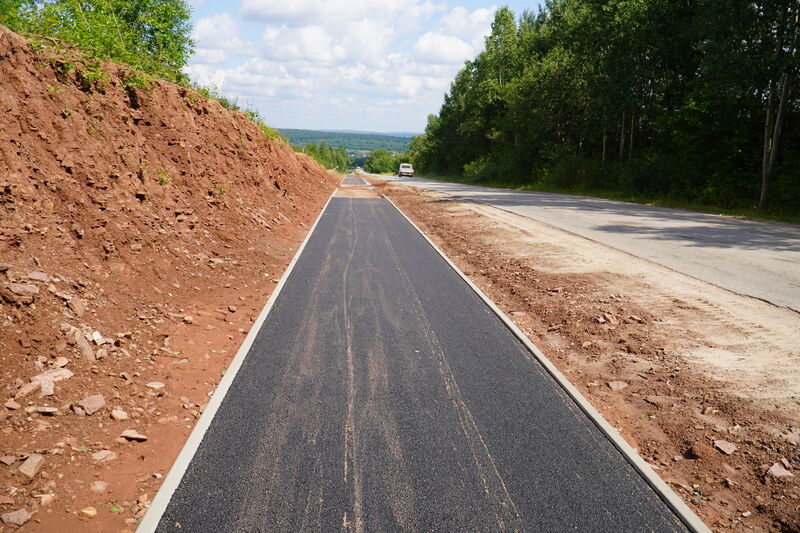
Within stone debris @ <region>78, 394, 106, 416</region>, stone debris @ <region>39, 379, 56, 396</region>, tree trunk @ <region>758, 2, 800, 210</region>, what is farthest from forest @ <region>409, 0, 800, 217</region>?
stone debris @ <region>39, 379, 56, 396</region>

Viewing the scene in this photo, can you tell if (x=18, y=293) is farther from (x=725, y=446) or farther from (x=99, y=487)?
(x=725, y=446)

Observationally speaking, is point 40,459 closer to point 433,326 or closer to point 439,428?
point 439,428

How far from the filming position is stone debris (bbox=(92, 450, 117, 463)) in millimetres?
3929

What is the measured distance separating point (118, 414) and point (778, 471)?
18.6ft

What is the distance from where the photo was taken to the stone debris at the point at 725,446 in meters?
4.28

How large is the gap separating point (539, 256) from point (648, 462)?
26.0 ft

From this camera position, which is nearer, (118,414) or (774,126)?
(118,414)

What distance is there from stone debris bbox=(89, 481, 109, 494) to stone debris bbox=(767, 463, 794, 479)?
5.13 meters

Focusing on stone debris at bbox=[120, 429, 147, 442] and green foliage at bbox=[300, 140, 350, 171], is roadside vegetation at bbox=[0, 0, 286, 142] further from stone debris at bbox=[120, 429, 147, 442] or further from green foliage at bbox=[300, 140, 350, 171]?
green foliage at bbox=[300, 140, 350, 171]

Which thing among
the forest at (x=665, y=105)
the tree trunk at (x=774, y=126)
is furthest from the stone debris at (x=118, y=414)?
the tree trunk at (x=774, y=126)

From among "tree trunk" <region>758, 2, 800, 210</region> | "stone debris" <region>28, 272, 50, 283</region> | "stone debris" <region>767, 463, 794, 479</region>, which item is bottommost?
"stone debris" <region>767, 463, 794, 479</region>

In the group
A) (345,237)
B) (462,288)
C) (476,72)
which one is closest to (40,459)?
(462,288)

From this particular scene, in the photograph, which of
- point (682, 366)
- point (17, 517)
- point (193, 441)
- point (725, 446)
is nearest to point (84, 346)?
point (193, 441)

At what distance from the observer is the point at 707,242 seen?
1279 centimetres
